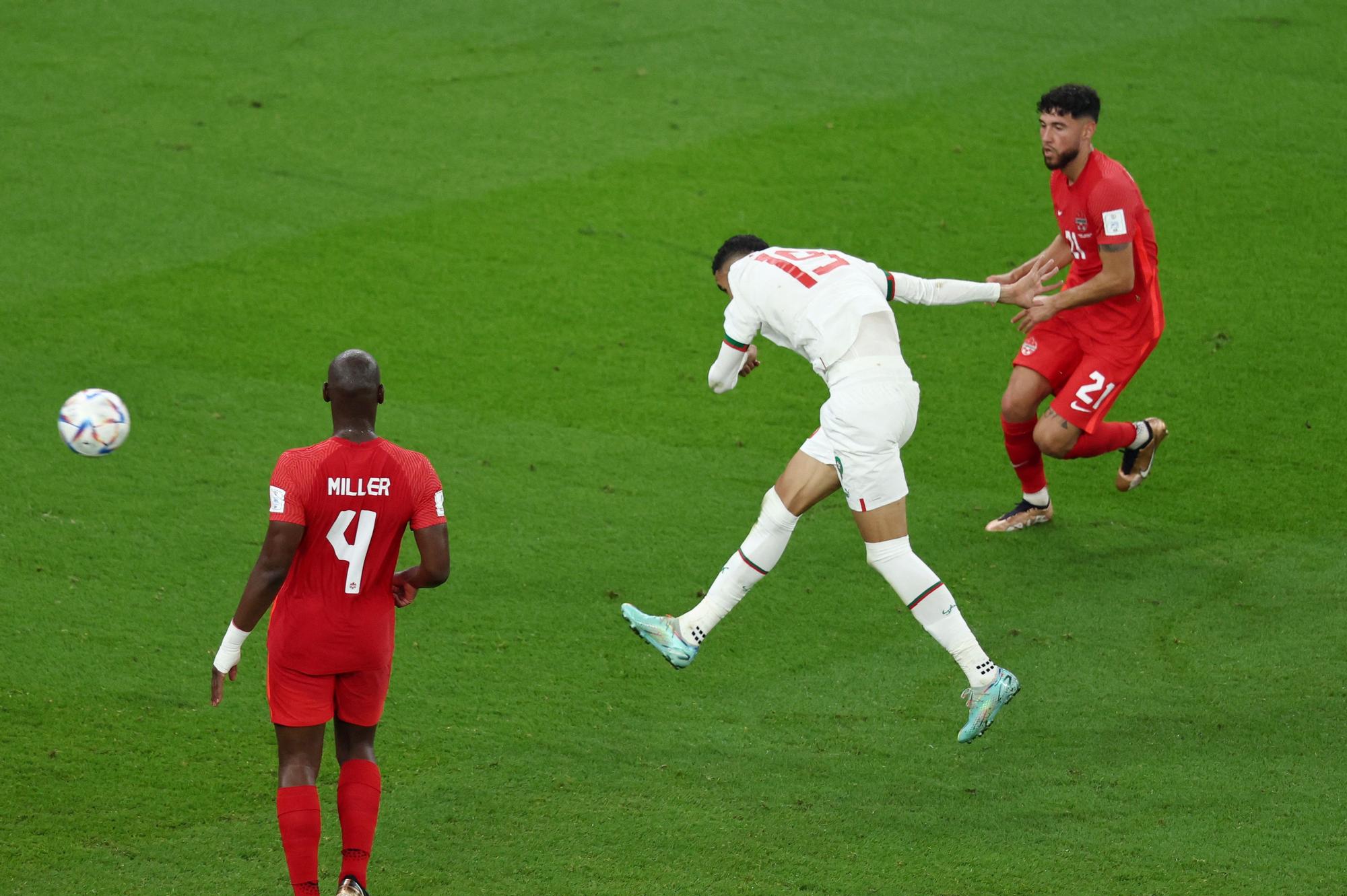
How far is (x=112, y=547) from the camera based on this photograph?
676 centimetres

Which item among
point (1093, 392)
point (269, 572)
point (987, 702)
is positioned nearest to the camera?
point (269, 572)

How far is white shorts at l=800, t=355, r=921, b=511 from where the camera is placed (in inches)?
212

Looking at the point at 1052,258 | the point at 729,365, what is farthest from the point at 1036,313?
the point at 729,365

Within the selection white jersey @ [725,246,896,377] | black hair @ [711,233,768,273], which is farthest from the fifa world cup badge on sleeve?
black hair @ [711,233,768,273]

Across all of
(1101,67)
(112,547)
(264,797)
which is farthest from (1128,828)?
(1101,67)

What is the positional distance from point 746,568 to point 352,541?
193cm

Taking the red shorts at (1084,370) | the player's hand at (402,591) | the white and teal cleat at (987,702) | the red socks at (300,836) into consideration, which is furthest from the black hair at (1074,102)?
the red socks at (300,836)

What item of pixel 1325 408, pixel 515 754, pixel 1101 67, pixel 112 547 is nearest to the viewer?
pixel 515 754

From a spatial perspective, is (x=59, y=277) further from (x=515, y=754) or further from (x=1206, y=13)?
(x=1206, y=13)

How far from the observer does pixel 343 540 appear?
4.23m

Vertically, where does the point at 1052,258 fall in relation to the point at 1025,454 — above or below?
above

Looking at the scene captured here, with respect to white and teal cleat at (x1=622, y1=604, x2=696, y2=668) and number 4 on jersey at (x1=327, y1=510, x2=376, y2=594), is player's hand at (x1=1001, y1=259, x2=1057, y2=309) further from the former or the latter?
number 4 on jersey at (x1=327, y1=510, x2=376, y2=594)

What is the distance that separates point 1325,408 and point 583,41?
773 cm

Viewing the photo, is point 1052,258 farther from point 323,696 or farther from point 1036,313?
point 323,696
